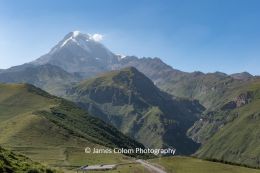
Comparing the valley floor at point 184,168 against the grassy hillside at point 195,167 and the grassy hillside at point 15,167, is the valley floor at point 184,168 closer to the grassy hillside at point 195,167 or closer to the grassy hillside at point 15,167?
the grassy hillside at point 195,167

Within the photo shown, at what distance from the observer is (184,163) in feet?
415

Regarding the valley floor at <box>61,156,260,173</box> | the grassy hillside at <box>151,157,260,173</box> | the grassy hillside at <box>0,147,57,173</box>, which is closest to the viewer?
the grassy hillside at <box>0,147,57,173</box>

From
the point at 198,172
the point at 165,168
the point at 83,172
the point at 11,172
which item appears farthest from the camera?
the point at 165,168

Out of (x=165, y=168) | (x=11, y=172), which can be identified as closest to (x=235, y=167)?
(x=165, y=168)

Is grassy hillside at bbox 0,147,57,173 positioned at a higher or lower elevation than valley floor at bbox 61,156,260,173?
higher

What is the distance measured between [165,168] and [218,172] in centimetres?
1517

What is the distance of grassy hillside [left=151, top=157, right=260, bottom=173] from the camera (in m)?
115

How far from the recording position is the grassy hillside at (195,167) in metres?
115

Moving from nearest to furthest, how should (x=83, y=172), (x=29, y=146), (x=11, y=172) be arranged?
(x=11, y=172) < (x=83, y=172) < (x=29, y=146)

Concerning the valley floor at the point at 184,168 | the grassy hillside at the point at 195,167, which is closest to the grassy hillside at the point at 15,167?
the valley floor at the point at 184,168

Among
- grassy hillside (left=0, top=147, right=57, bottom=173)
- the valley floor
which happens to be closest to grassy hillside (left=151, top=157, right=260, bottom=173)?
the valley floor

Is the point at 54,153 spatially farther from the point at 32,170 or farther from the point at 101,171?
the point at 32,170

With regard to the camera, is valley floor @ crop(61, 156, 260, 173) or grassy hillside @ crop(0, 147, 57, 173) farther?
valley floor @ crop(61, 156, 260, 173)

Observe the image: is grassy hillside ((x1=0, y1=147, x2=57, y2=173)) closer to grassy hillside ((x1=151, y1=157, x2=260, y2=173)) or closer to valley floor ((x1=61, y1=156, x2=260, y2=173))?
valley floor ((x1=61, y1=156, x2=260, y2=173))
